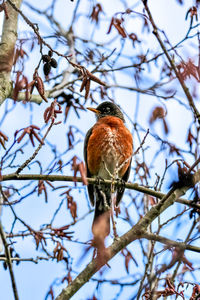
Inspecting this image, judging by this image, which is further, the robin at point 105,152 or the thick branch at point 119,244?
the robin at point 105,152

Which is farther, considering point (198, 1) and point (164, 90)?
point (198, 1)

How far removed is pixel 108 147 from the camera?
5500 millimetres

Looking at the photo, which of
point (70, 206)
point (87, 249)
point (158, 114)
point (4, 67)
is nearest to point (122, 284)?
point (70, 206)

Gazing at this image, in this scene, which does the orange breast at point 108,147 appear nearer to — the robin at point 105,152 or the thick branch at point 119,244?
the robin at point 105,152

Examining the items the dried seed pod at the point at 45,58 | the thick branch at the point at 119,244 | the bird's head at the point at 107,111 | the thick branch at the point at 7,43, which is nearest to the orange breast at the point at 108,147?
the bird's head at the point at 107,111

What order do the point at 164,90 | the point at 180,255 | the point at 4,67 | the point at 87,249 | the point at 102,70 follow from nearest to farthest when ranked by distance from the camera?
the point at 180,255 < the point at 87,249 < the point at 4,67 < the point at 164,90 < the point at 102,70

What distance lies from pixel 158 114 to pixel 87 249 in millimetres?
1894

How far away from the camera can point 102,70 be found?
5.13 meters

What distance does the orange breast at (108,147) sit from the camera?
5.50 meters

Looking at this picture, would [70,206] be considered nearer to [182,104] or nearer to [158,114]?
[158,114]

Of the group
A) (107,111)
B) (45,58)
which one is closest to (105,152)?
(107,111)

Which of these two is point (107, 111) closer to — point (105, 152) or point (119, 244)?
point (105, 152)

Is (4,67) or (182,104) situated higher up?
(182,104)

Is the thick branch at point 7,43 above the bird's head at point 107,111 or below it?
below
